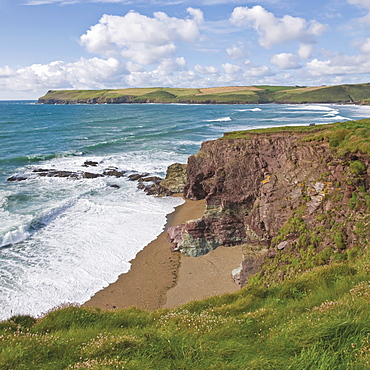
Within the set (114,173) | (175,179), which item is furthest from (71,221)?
(114,173)

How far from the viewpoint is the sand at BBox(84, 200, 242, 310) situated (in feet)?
64.4

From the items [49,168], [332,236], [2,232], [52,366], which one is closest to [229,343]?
[52,366]

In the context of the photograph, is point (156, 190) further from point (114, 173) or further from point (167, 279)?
point (167, 279)

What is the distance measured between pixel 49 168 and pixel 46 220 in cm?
2388

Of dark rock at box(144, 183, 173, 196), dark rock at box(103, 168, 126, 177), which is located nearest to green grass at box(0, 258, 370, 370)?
dark rock at box(144, 183, 173, 196)

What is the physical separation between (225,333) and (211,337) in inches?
15.7

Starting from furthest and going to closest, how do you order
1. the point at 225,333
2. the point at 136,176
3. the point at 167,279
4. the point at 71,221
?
the point at 136,176
the point at 71,221
the point at 167,279
the point at 225,333

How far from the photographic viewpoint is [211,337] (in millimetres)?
7504

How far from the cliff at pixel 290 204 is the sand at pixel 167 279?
1.23 metres

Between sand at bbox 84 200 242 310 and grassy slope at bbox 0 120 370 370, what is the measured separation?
830 cm

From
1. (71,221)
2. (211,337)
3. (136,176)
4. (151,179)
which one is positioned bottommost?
(71,221)

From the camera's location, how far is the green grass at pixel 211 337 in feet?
20.1

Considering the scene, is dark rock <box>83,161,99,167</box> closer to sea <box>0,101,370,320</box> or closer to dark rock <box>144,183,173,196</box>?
sea <box>0,101,370,320</box>

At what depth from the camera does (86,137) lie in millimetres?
82875
